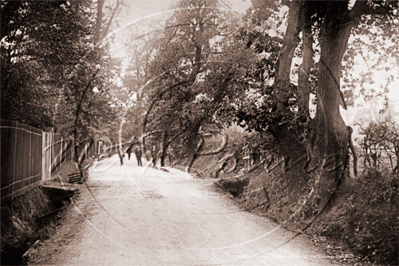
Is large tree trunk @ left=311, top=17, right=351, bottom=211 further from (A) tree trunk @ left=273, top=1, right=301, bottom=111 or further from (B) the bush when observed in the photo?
(A) tree trunk @ left=273, top=1, right=301, bottom=111

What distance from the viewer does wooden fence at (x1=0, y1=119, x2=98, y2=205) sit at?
7542mm

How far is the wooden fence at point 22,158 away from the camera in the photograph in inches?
297

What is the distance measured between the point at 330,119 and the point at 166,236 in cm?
563

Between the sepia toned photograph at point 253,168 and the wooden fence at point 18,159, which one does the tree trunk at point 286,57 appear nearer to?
the sepia toned photograph at point 253,168

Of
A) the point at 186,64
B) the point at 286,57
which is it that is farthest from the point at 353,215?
the point at 186,64

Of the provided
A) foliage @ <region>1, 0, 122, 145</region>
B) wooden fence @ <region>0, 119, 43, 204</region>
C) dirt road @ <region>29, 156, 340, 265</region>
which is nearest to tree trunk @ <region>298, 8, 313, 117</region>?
dirt road @ <region>29, 156, 340, 265</region>

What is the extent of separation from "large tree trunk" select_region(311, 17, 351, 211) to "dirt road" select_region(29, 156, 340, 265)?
2.08 metres

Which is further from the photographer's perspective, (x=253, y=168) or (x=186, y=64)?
(x=186, y=64)

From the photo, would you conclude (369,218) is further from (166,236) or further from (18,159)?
(18,159)

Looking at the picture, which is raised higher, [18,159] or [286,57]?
[286,57]

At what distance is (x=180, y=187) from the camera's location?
15945mm

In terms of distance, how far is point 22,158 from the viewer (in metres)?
9.26

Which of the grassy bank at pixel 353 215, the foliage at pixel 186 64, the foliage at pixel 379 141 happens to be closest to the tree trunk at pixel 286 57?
the foliage at pixel 379 141

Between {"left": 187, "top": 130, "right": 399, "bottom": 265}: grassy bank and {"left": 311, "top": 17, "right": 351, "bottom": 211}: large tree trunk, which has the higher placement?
{"left": 311, "top": 17, "right": 351, "bottom": 211}: large tree trunk
